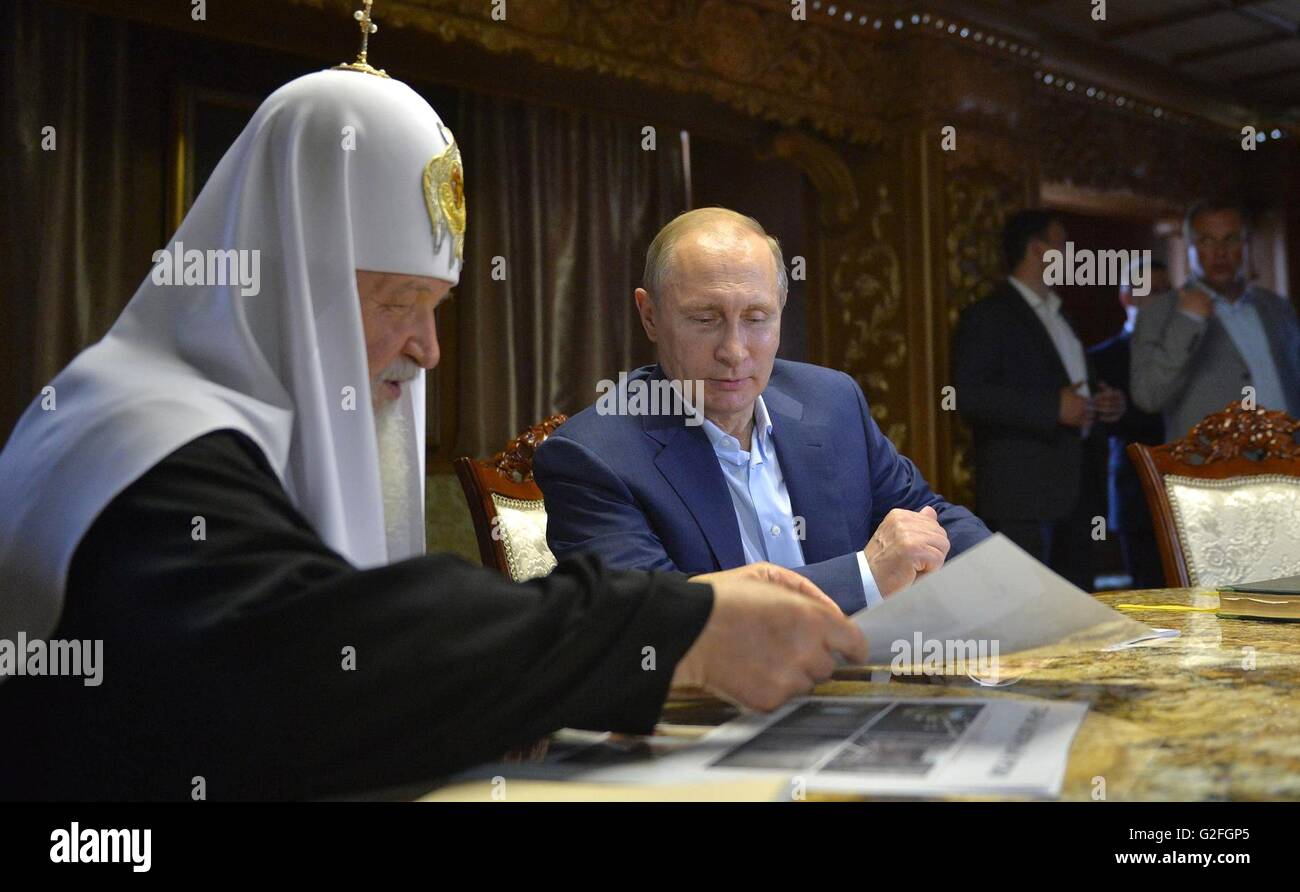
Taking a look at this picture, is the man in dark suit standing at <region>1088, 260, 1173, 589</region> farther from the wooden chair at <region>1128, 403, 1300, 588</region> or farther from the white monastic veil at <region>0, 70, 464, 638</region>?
the white monastic veil at <region>0, 70, 464, 638</region>

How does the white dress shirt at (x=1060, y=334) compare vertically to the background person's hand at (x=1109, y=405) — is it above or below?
above

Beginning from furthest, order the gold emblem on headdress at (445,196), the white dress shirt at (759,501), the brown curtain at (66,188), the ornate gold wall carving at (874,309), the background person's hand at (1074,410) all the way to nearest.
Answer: the ornate gold wall carving at (874,309) → the background person's hand at (1074,410) → the brown curtain at (66,188) → the white dress shirt at (759,501) → the gold emblem on headdress at (445,196)

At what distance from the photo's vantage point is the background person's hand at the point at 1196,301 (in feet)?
18.9

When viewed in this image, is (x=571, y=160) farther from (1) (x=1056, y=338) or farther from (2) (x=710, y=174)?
(1) (x=1056, y=338)

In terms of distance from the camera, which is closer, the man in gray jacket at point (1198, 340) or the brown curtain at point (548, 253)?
the brown curtain at point (548, 253)

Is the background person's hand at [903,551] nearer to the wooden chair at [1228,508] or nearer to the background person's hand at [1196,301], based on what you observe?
the wooden chair at [1228,508]

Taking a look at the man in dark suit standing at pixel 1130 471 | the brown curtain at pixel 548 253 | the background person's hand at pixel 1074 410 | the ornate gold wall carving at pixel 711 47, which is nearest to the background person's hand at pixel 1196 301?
the man in dark suit standing at pixel 1130 471

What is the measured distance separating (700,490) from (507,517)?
23.4 inches

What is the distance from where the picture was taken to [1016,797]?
2.82ft

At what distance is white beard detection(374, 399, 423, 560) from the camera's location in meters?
1.50

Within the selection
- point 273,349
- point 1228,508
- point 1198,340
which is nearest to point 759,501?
point 273,349

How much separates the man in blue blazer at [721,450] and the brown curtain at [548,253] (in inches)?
120

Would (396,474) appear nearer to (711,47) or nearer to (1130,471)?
(711,47)
